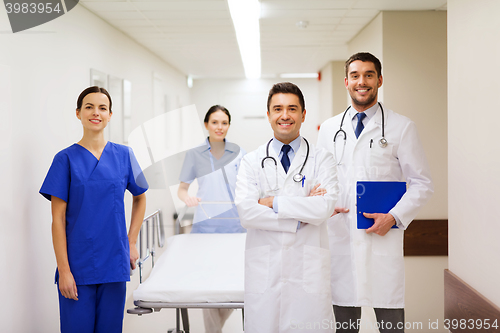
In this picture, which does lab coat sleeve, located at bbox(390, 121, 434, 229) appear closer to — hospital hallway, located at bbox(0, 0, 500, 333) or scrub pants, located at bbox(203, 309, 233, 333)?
hospital hallway, located at bbox(0, 0, 500, 333)

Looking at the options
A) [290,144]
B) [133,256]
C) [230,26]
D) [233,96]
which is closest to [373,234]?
[290,144]

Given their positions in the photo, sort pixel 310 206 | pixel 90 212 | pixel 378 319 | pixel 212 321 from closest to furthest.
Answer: pixel 310 206 < pixel 90 212 < pixel 378 319 < pixel 212 321

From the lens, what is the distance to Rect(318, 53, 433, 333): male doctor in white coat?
5.85ft

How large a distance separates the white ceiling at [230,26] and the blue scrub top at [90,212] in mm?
1352

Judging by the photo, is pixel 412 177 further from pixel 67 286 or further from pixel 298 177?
pixel 67 286

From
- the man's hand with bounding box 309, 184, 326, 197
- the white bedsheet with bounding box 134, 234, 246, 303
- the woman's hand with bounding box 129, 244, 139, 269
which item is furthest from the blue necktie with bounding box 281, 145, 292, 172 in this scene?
the woman's hand with bounding box 129, 244, 139, 269

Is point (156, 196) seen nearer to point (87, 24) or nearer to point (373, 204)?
point (87, 24)

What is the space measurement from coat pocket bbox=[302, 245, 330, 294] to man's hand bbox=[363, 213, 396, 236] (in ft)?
0.96

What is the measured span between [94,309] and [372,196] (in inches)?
51.5

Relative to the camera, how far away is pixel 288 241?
162 centimetres

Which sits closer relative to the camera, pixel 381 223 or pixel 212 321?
pixel 381 223

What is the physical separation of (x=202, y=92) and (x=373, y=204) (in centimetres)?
370

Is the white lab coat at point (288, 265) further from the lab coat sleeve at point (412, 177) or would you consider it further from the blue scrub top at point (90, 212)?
the blue scrub top at point (90, 212)

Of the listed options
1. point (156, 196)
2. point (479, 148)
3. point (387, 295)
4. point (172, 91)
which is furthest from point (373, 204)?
point (172, 91)
